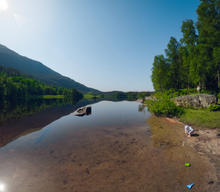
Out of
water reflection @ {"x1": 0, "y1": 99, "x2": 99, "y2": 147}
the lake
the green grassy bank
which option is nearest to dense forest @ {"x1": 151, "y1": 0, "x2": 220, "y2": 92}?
the green grassy bank

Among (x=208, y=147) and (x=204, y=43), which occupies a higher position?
(x=204, y=43)

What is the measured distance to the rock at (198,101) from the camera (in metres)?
19.1

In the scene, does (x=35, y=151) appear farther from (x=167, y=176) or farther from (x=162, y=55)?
(x=162, y=55)

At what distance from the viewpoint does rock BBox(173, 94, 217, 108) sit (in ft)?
62.8

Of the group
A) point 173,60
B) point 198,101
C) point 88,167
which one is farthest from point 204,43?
point 88,167

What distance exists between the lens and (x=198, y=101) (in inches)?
807

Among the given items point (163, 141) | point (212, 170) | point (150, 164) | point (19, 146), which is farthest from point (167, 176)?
point (19, 146)

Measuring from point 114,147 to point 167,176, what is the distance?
15.2ft

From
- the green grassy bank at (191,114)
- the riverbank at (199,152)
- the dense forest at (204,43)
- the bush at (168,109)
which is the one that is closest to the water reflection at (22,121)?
the riverbank at (199,152)

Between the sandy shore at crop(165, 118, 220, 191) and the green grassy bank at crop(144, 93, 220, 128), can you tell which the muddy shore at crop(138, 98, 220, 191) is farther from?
the green grassy bank at crop(144, 93, 220, 128)

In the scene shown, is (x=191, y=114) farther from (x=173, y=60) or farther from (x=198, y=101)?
(x=173, y=60)

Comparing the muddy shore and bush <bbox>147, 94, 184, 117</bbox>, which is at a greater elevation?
bush <bbox>147, 94, 184, 117</bbox>

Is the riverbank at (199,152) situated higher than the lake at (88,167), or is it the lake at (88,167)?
the riverbank at (199,152)

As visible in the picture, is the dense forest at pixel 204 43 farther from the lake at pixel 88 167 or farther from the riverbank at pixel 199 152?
the lake at pixel 88 167
